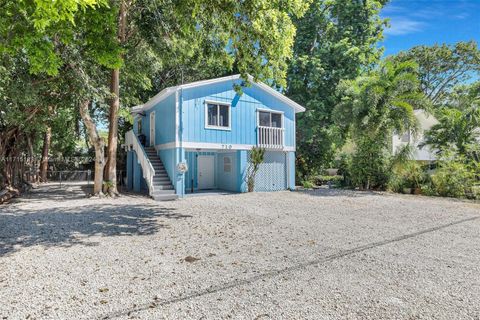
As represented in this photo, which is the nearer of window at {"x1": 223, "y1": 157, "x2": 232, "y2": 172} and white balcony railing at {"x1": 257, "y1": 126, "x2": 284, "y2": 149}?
white balcony railing at {"x1": 257, "y1": 126, "x2": 284, "y2": 149}

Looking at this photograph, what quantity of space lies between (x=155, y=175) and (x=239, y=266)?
33.3ft

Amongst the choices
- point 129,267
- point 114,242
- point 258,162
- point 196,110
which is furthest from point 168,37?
point 129,267

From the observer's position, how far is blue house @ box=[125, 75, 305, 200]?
529 inches

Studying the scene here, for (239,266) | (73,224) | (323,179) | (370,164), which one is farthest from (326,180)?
(239,266)

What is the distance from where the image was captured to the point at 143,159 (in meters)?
14.2

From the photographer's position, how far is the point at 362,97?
14.7 m

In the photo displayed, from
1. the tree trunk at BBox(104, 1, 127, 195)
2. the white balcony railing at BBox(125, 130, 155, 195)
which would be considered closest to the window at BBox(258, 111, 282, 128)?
the white balcony railing at BBox(125, 130, 155, 195)

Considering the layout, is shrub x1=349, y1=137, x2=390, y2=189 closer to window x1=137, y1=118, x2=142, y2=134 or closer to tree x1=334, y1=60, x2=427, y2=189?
tree x1=334, y1=60, x2=427, y2=189

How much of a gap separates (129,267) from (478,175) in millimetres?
14200

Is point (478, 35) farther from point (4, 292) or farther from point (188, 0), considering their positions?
point (4, 292)

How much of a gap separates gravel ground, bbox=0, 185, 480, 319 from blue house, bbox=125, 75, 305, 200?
5.46 m

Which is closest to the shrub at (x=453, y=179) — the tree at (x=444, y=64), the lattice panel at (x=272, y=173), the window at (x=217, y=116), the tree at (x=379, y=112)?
the tree at (x=379, y=112)

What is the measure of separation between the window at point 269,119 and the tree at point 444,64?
19.2m

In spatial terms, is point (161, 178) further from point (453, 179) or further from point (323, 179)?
point (453, 179)
